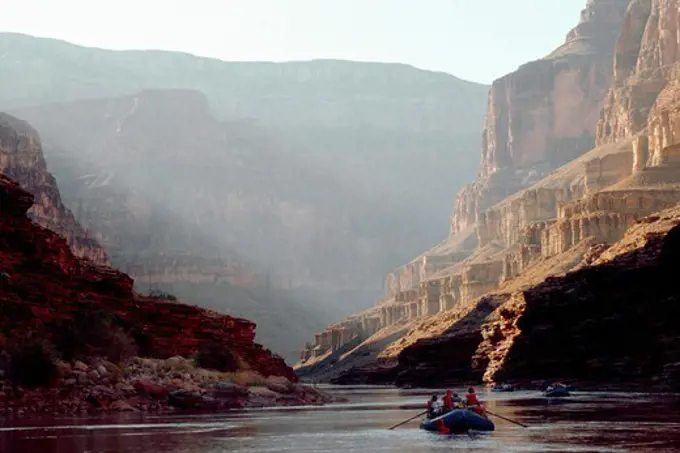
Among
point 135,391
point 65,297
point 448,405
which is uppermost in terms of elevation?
point 65,297

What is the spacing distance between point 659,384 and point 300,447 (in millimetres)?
59852

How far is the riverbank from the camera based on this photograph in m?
73.0

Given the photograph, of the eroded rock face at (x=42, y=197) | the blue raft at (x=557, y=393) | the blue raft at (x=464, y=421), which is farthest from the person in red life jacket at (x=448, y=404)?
the eroded rock face at (x=42, y=197)

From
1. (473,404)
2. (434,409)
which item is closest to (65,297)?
(434,409)

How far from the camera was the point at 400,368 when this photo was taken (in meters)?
187

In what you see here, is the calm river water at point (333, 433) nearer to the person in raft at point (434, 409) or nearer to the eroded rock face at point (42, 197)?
the person in raft at point (434, 409)

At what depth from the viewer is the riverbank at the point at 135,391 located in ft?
240

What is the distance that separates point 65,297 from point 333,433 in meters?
30.6

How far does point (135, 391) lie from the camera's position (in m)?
80.1

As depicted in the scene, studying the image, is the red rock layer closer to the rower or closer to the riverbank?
the riverbank

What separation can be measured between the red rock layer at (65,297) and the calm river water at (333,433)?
11726mm

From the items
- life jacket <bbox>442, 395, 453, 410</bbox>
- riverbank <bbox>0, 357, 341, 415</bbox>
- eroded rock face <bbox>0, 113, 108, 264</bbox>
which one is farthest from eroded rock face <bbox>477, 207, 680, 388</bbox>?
eroded rock face <bbox>0, 113, 108, 264</bbox>

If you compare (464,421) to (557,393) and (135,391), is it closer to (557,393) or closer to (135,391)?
(135,391)

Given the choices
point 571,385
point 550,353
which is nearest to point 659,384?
point 571,385
